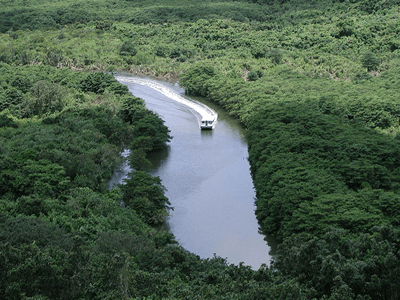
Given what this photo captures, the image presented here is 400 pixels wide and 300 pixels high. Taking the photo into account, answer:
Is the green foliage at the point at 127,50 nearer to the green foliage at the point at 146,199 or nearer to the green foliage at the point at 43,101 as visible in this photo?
the green foliage at the point at 43,101

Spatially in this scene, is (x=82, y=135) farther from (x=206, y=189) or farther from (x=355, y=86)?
(x=355, y=86)

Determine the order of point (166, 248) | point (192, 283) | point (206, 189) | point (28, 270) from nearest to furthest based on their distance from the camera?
point (28, 270)
point (192, 283)
point (166, 248)
point (206, 189)

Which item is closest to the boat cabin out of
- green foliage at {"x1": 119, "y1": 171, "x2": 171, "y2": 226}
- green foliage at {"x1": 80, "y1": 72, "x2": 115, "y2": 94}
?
green foliage at {"x1": 80, "y1": 72, "x2": 115, "y2": 94}

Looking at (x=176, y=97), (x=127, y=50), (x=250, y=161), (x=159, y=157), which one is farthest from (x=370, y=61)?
(x=127, y=50)

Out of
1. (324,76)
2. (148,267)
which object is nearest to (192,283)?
(148,267)

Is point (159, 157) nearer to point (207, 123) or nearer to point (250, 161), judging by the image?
point (250, 161)

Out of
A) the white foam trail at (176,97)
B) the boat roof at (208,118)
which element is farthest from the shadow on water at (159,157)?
the white foam trail at (176,97)

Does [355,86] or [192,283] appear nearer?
[192,283]

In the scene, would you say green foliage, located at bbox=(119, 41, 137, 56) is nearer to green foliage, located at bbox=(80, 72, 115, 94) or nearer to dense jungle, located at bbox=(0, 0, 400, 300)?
dense jungle, located at bbox=(0, 0, 400, 300)
